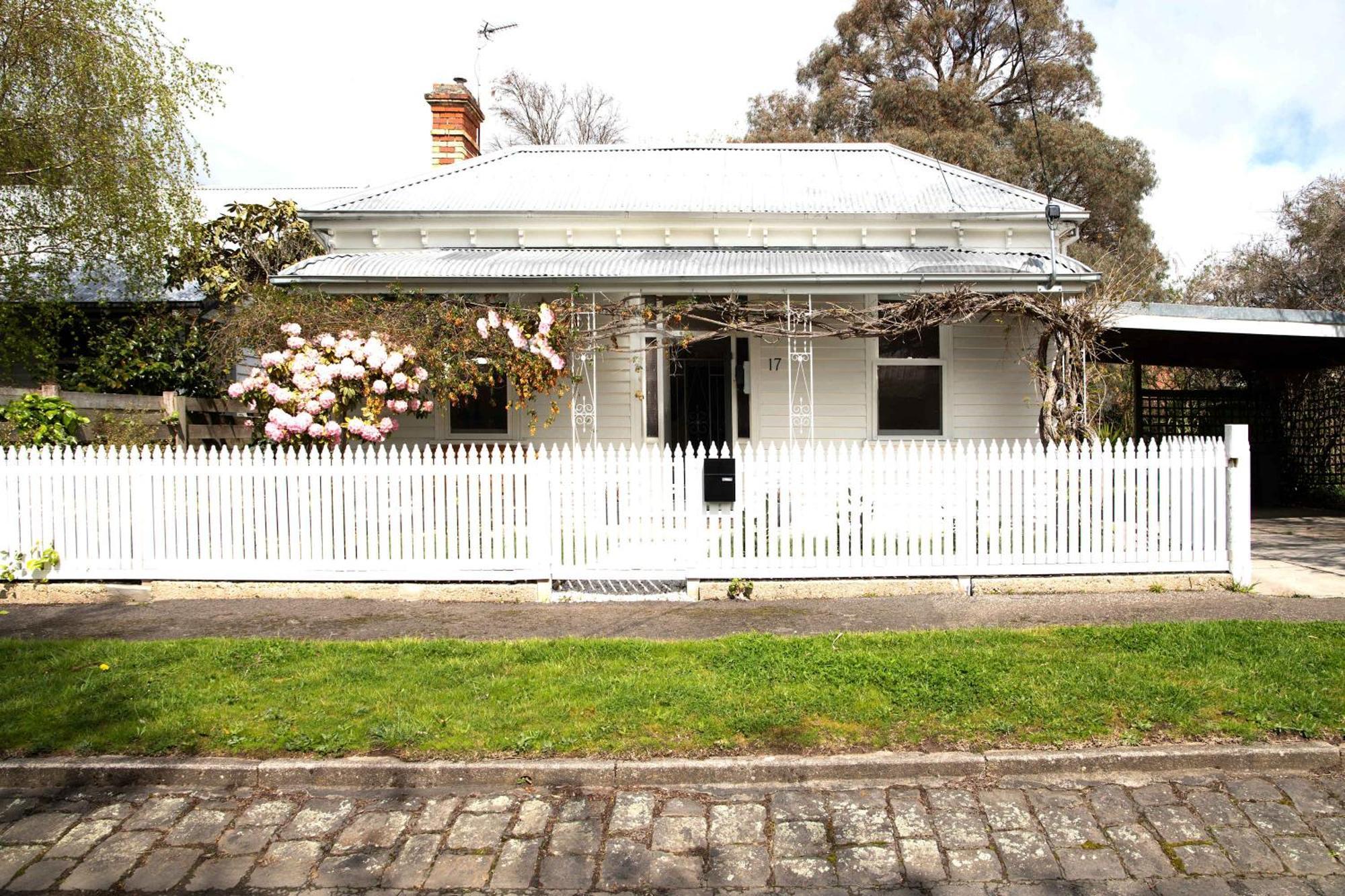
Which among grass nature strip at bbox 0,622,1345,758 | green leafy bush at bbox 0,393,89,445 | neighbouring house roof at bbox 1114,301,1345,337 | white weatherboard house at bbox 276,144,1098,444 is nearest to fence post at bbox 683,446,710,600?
grass nature strip at bbox 0,622,1345,758

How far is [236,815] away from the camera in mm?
4324

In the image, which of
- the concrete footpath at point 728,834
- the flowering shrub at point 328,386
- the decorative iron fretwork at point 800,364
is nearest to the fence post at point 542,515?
the flowering shrub at point 328,386

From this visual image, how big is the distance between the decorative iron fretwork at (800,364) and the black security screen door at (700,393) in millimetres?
880

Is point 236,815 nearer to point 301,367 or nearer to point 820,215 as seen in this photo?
point 301,367

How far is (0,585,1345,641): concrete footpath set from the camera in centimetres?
709

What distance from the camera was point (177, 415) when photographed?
40.1 feet

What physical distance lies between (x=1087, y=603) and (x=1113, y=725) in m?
3.06

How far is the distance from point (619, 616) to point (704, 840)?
11.7 ft

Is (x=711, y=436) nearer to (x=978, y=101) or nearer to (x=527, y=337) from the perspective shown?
(x=527, y=337)

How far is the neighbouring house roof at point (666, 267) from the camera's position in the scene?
10148 millimetres

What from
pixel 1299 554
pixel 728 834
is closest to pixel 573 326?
pixel 728 834

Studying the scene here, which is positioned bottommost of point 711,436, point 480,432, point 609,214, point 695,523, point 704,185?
point 695,523

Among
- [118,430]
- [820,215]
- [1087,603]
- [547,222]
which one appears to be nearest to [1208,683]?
[1087,603]

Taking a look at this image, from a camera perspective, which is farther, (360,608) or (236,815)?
(360,608)
